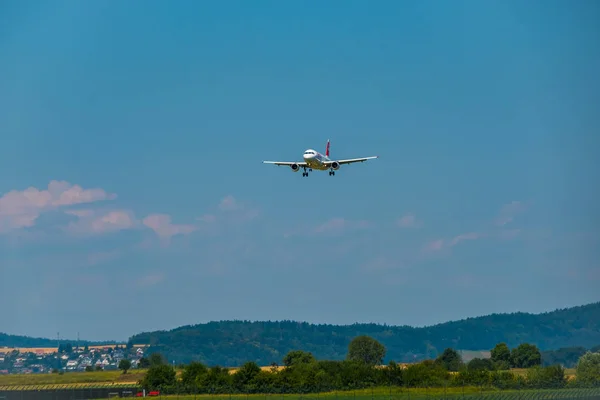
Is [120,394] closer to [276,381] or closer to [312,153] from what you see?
[276,381]

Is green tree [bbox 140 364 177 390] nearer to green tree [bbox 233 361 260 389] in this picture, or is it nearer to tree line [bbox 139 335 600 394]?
tree line [bbox 139 335 600 394]

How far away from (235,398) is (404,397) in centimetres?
2922

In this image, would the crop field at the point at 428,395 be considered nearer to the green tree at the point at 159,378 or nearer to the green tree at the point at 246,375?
the green tree at the point at 246,375

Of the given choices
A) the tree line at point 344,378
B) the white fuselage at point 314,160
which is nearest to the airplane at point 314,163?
the white fuselage at point 314,160

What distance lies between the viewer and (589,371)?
164m

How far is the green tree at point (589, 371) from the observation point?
159m

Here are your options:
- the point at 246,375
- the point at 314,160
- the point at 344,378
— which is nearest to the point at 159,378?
the point at 246,375

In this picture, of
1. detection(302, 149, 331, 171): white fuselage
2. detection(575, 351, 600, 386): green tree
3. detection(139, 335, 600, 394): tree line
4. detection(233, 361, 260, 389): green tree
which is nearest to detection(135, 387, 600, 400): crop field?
detection(139, 335, 600, 394): tree line

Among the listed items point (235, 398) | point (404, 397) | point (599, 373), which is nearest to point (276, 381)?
point (235, 398)

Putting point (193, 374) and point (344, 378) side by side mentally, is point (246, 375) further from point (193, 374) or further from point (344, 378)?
point (344, 378)

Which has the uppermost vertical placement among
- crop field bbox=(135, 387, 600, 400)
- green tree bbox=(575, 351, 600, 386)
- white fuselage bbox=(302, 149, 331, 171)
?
white fuselage bbox=(302, 149, 331, 171)

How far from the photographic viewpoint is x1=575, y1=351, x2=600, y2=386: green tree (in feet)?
523

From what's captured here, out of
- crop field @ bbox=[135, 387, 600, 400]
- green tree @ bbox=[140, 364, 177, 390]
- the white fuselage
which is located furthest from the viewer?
green tree @ bbox=[140, 364, 177, 390]

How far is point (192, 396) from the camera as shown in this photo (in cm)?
16212
